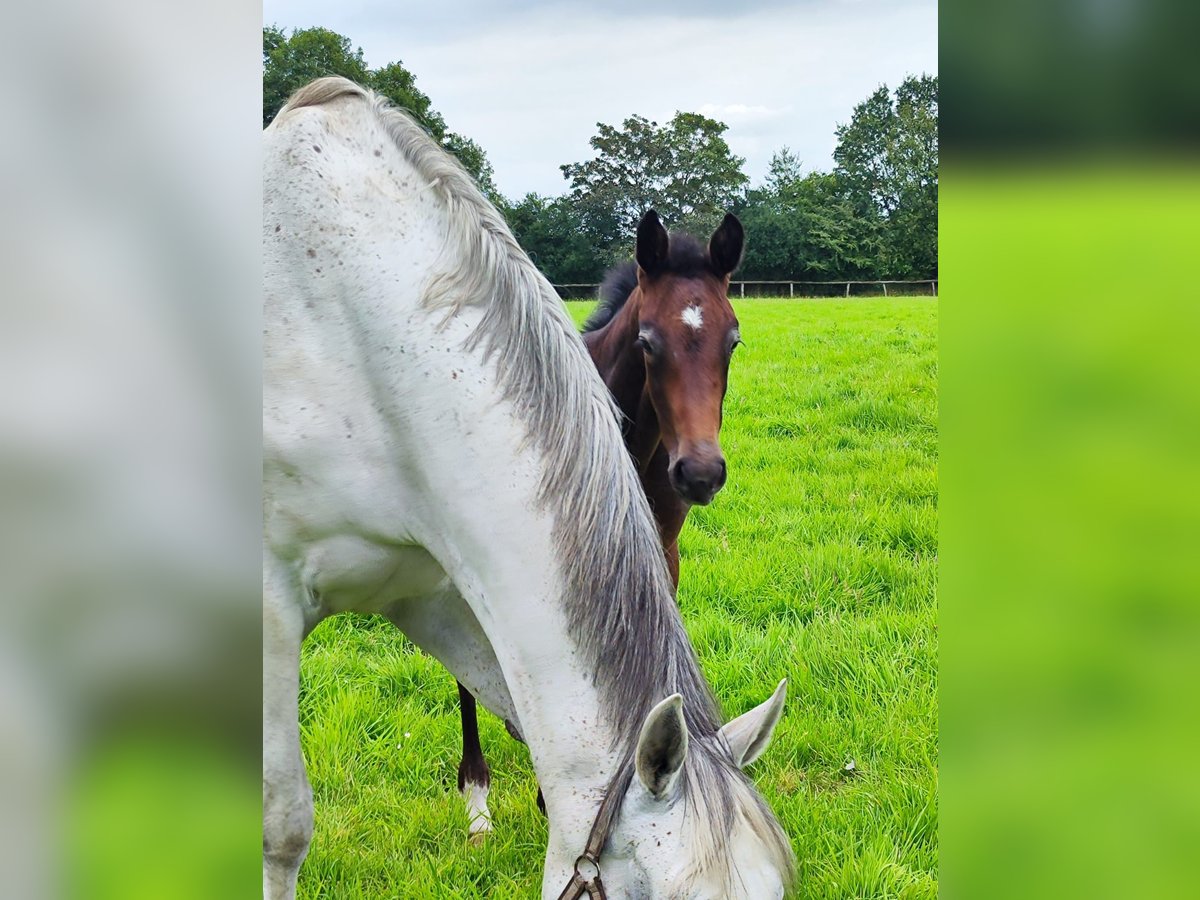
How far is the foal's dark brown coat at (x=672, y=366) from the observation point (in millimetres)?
3170

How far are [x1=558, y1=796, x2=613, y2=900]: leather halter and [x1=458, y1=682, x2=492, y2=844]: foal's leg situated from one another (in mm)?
1462

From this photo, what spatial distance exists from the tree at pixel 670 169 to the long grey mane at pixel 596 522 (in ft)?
24.8

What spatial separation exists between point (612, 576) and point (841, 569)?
3.01m

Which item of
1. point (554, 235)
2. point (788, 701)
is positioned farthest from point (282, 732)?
point (554, 235)

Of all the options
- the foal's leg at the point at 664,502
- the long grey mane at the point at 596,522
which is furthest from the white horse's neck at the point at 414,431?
the foal's leg at the point at 664,502

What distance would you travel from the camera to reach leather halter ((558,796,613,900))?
1712 mm

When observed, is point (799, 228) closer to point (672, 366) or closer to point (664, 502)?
point (664, 502)

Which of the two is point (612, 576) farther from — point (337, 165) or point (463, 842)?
point (463, 842)

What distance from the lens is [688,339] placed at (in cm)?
331

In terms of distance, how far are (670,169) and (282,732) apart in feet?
31.1
